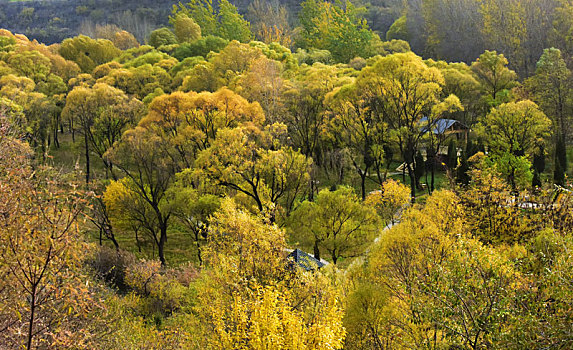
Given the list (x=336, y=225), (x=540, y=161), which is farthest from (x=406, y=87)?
(x=540, y=161)

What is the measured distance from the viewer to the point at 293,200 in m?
32.9

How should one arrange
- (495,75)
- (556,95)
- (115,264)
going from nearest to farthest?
(115,264) < (556,95) < (495,75)

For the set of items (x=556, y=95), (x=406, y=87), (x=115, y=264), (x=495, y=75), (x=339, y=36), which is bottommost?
(x=115, y=264)

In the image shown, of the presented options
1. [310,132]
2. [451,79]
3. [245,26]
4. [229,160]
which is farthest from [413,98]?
[245,26]

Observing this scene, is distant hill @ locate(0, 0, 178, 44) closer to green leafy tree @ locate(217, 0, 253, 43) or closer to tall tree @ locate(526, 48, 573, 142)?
green leafy tree @ locate(217, 0, 253, 43)

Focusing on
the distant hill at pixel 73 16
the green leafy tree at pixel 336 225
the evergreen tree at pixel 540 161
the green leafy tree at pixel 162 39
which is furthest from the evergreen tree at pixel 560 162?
the distant hill at pixel 73 16

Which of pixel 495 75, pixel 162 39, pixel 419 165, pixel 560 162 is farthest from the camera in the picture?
pixel 162 39

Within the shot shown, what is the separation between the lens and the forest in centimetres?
870

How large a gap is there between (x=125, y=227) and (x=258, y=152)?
544 inches

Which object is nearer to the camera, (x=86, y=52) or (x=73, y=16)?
(x=86, y=52)

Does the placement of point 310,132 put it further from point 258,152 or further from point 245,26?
point 245,26

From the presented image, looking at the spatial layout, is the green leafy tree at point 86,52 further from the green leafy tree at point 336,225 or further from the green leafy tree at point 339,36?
the green leafy tree at point 336,225

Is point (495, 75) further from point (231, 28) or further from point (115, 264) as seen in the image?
point (231, 28)

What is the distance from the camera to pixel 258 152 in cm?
2653
